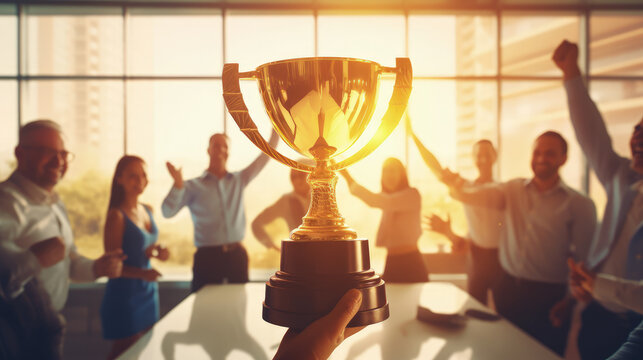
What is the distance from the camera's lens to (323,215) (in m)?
0.83

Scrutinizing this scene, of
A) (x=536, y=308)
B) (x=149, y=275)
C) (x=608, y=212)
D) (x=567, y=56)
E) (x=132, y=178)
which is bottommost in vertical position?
(x=536, y=308)

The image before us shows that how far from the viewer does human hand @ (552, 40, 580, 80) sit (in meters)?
1.58

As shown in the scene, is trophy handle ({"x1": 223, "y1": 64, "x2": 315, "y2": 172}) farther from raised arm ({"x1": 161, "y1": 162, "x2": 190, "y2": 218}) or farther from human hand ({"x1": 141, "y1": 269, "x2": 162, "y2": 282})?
raised arm ({"x1": 161, "y1": 162, "x2": 190, "y2": 218})

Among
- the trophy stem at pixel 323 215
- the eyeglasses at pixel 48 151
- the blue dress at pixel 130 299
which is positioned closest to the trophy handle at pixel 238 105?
the trophy stem at pixel 323 215

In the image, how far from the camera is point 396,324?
4.39 feet

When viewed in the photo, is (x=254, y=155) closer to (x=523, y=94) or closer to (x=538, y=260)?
(x=538, y=260)

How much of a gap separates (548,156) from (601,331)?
0.87 meters

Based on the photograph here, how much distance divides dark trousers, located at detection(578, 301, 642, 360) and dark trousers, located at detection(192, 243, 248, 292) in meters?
2.11

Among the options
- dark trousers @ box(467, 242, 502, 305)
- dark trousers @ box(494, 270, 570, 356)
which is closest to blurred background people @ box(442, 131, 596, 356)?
dark trousers @ box(494, 270, 570, 356)

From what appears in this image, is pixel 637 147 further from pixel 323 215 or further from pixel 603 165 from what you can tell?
pixel 323 215

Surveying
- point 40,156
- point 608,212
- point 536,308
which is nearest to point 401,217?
point 536,308

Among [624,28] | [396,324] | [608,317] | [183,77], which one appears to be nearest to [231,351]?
[396,324]

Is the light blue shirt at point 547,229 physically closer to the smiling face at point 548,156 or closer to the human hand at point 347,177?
the smiling face at point 548,156

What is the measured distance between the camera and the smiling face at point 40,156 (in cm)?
168
